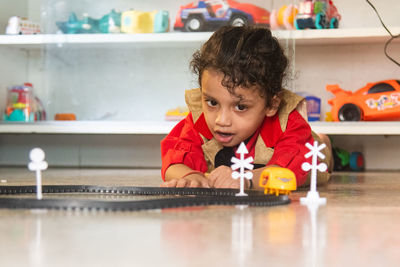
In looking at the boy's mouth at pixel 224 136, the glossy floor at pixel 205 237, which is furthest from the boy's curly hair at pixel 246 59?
the glossy floor at pixel 205 237

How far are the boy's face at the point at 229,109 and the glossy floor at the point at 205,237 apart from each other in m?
0.37

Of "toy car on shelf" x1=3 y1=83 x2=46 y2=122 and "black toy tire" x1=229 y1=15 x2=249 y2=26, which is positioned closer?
"black toy tire" x1=229 y1=15 x2=249 y2=26

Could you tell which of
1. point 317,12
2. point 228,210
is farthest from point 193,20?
point 228,210

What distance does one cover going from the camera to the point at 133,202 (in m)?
0.92

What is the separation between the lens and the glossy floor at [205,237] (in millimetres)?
571

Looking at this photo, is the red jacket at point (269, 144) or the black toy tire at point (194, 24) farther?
the black toy tire at point (194, 24)

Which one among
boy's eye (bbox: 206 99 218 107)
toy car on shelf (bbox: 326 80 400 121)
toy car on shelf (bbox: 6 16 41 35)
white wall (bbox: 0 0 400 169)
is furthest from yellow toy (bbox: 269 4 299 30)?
boy's eye (bbox: 206 99 218 107)

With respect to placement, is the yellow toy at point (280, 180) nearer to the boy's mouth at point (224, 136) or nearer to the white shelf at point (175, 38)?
the boy's mouth at point (224, 136)

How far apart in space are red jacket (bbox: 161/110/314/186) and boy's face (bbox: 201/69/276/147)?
65 millimetres

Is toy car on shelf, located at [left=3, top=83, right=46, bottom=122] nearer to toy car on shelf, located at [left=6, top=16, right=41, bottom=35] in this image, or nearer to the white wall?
the white wall

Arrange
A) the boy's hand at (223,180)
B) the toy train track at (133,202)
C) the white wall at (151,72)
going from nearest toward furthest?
1. the toy train track at (133,202)
2. the boy's hand at (223,180)
3. the white wall at (151,72)

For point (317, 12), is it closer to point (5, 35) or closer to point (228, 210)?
point (5, 35)

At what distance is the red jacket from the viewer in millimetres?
1349

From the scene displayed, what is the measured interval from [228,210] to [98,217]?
21 cm
